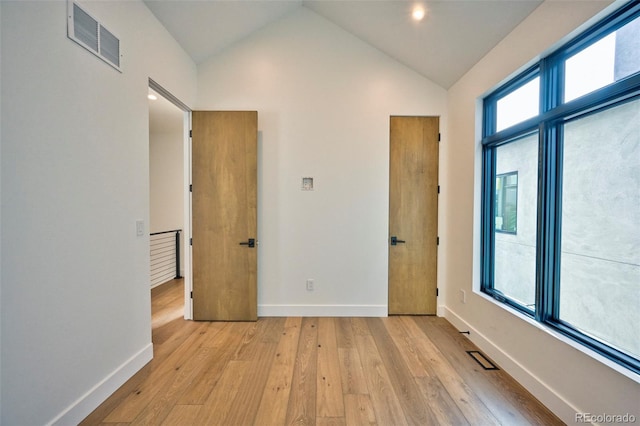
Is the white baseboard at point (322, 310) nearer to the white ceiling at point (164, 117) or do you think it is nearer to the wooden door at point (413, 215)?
the wooden door at point (413, 215)

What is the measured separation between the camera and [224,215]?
299cm

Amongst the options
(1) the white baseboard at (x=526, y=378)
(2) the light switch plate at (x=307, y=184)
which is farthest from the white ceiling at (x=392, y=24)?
(1) the white baseboard at (x=526, y=378)

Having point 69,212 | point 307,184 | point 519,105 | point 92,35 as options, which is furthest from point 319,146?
point 69,212

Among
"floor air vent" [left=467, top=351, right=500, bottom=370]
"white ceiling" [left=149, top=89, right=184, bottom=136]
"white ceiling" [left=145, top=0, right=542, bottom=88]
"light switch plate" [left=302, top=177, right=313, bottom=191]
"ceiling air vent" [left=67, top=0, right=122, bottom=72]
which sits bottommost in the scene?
"floor air vent" [left=467, top=351, right=500, bottom=370]

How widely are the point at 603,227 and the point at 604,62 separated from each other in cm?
99

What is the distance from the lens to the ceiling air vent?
5.01 feet

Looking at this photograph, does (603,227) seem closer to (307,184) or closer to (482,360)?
(482,360)

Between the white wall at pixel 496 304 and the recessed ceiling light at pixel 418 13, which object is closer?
the white wall at pixel 496 304

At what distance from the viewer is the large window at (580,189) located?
1417 mm

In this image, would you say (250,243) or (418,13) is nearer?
(418,13)

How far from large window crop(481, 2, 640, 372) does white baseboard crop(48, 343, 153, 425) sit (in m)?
3.16

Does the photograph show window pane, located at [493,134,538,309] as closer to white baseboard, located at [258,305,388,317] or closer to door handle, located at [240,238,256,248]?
white baseboard, located at [258,305,388,317]

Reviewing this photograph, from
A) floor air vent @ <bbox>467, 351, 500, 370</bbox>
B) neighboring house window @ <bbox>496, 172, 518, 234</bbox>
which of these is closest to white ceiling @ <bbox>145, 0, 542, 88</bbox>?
neighboring house window @ <bbox>496, 172, 518, 234</bbox>

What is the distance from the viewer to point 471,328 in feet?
8.63
